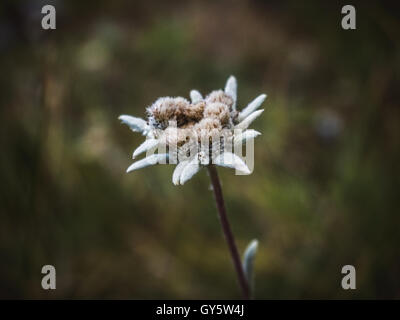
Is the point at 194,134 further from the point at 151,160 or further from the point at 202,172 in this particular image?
the point at 202,172

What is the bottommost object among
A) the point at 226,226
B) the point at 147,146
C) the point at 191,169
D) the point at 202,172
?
the point at 226,226

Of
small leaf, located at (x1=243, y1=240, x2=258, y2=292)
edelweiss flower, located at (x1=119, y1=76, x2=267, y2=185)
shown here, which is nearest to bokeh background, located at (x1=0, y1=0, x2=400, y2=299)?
small leaf, located at (x1=243, y1=240, x2=258, y2=292)

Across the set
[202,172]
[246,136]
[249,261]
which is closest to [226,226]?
[249,261]

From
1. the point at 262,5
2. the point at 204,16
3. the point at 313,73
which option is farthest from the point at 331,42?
the point at 204,16

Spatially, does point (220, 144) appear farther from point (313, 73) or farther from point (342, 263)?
point (313, 73)

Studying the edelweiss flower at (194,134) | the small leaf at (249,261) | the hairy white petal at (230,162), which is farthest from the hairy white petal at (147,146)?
the small leaf at (249,261)

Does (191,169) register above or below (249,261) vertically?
above

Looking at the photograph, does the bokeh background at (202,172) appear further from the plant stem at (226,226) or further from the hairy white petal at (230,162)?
the hairy white petal at (230,162)

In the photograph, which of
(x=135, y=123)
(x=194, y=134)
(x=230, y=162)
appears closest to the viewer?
(x=230, y=162)
